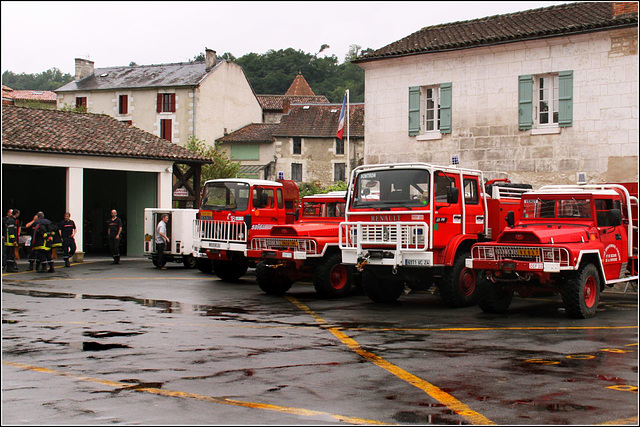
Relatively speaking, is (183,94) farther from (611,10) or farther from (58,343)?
(58,343)

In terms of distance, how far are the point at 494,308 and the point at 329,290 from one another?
3906 millimetres

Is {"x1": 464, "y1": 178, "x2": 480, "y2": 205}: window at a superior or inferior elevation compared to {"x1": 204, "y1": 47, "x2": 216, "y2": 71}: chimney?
inferior

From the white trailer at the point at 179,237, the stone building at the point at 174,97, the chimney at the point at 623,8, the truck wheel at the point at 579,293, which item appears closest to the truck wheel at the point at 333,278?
the truck wheel at the point at 579,293

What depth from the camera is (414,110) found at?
27.5m

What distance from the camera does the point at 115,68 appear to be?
73250mm

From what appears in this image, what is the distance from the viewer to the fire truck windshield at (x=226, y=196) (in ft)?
71.3

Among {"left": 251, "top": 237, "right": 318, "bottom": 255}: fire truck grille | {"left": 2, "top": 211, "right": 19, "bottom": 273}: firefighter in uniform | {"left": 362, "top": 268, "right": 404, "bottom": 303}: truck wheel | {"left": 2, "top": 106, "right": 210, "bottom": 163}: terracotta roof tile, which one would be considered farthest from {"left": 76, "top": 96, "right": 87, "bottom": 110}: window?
{"left": 362, "top": 268, "right": 404, "bottom": 303}: truck wheel

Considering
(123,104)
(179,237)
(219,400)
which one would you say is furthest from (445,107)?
(123,104)

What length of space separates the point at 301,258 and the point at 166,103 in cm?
5171

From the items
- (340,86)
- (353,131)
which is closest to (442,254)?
(353,131)

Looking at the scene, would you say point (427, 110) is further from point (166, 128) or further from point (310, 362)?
point (166, 128)

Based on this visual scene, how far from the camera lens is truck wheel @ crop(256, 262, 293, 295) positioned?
1838 centimetres

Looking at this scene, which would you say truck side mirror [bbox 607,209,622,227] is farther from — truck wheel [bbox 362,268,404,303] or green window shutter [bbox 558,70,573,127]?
green window shutter [bbox 558,70,573,127]

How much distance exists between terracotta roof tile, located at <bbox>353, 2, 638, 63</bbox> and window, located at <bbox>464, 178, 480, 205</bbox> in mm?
8891
